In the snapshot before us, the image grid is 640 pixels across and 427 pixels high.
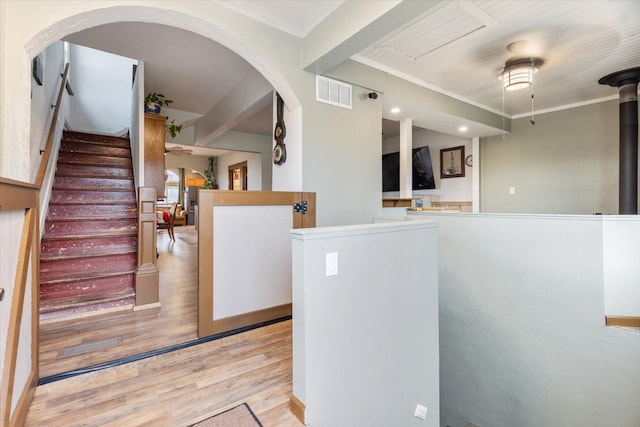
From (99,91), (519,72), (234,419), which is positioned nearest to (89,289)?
(234,419)

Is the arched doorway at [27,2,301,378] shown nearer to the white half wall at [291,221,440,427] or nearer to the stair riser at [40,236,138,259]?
the white half wall at [291,221,440,427]

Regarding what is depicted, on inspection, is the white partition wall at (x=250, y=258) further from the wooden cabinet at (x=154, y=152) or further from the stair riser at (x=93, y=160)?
the stair riser at (x=93, y=160)

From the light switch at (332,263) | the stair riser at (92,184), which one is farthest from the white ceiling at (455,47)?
the light switch at (332,263)

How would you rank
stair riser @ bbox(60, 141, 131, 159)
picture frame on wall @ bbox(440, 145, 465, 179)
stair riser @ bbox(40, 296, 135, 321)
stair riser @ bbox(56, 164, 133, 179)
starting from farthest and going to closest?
1. picture frame on wall @ bbox(440, 145, 465, 179)
2. stair riser @ bbox(60, 141, 131, 159)
3. stair riser @ bbox(56, 164, 133, 179)
4. stair riser @ bbox(40, 296, 135, 321)

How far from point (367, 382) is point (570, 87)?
4768 mm

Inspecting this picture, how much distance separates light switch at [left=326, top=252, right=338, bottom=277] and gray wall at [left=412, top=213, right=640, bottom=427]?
2202 mm

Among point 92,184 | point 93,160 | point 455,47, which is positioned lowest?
point 92,184

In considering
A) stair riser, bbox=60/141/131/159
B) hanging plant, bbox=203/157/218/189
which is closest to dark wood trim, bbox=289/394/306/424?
stair riser, bbox=60/141/131/159

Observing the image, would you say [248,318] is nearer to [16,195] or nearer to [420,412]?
[420,412]

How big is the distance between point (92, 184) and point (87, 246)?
4.11 feet

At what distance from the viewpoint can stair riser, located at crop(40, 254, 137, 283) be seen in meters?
2.85

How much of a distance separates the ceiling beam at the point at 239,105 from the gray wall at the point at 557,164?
441 centimetres

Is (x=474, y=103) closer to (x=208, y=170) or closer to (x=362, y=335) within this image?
(x=362, y=335)

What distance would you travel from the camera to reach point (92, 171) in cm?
421
